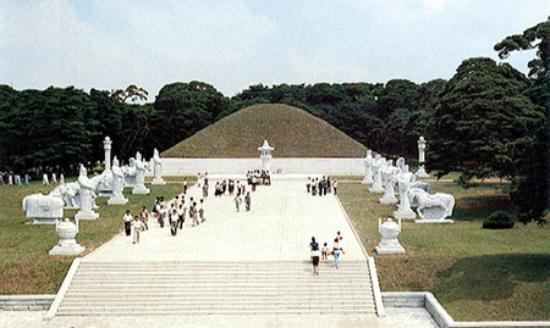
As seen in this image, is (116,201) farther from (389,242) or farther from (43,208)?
(389,242)

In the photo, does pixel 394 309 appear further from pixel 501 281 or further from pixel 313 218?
pixel 313 218

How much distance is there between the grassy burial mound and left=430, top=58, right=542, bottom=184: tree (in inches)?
1410

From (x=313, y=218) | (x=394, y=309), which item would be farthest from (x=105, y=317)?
(x=313, y=218)

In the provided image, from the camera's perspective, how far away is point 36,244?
75.8 ft

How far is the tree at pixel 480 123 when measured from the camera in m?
30.9

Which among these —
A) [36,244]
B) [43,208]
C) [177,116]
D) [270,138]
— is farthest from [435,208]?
[177,116]

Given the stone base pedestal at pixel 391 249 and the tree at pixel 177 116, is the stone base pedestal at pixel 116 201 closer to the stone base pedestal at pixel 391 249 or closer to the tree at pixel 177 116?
the stone base pedestal at pixel 391 249

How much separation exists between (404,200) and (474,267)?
31.6ft

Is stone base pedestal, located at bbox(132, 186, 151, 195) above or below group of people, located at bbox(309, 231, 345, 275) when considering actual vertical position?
above

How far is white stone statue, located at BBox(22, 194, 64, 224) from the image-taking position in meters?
27.4

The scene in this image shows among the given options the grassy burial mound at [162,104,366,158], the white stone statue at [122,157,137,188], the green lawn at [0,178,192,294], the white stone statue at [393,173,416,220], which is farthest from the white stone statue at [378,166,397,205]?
the grassy burial mound at [162,104,366,158]

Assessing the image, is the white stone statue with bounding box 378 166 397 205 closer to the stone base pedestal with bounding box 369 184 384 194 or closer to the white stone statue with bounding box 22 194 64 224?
the stone base pedestal with bounding box 369 184 384 194

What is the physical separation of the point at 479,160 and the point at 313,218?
9.45 m

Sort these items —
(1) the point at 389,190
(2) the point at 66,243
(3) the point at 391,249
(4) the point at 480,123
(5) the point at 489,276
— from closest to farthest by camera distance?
(5) the point at 489,276 → (3) the point at 391,249 → (2) the point at 66,243 → (4) the point at 480,123 → (1) the point at 389,190
